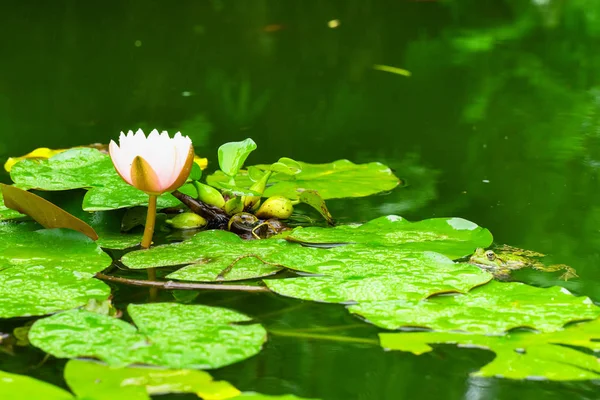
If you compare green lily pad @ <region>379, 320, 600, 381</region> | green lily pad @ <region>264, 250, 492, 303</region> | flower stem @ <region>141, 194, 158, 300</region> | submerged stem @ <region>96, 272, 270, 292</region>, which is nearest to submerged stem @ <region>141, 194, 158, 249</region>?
flower stem @ <region>141, 194, 158, 300</region>

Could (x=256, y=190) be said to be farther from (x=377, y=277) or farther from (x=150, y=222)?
(x=377, y=277)

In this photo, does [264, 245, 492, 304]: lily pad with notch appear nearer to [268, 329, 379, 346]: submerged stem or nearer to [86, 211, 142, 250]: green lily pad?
[268, 329, 379, 346]: submerged stem

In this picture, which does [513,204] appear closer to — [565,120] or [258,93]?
[565,120]

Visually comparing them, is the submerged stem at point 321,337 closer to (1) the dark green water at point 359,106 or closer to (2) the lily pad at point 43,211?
(1) the dark green water at point 359,106

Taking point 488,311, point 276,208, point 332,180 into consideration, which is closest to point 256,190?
point 276,208

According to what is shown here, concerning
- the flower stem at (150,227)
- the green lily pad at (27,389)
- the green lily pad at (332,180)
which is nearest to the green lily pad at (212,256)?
the flower stem at (150,227)

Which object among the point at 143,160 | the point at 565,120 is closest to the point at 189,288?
the point at 143,160
